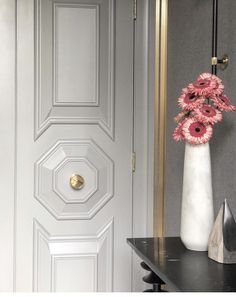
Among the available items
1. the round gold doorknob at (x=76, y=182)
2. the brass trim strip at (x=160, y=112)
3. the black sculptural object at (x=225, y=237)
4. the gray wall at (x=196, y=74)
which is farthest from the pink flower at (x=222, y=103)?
the round gold doorknob at (x=76, y=182)

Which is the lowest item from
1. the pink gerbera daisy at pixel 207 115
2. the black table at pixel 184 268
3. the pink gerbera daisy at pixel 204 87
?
the black table at pixel 184 268

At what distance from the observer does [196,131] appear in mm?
1554

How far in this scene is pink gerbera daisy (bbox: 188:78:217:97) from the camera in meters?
1.55

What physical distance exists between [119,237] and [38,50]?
897mm

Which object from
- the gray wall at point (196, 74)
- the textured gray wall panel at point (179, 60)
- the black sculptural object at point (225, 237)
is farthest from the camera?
the textured gray wall panel at point (179, 60)

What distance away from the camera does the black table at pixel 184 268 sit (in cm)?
122

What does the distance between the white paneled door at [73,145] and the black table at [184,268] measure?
79cm

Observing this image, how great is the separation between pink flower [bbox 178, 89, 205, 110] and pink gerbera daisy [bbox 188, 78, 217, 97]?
0.05 feet

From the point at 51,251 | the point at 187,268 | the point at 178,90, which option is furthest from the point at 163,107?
the point at 187,268

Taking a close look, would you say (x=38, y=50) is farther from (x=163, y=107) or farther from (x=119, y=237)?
(x=119, y=237)

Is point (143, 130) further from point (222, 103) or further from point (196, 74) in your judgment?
point (222, 103)

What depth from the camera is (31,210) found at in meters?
2.43

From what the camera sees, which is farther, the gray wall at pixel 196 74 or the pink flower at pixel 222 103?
the gray wall at pixel 196 74

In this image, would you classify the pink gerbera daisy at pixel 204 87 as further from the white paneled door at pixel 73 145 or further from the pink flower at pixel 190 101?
the white paneled door at pixel 73 145
